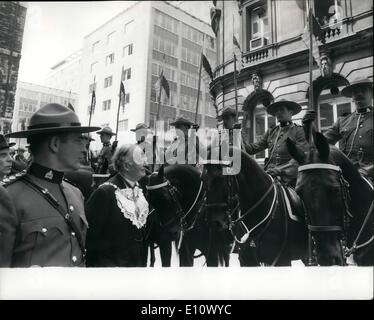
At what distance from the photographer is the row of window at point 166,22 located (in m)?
2.33

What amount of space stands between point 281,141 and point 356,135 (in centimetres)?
52

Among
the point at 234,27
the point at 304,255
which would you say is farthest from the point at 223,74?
the point at 304,255

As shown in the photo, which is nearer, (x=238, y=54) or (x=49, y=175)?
(x=49, y=175)

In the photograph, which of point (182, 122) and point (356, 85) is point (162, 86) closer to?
point (182, 122)

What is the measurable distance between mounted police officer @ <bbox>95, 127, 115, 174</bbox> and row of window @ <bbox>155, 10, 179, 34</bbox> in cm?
89

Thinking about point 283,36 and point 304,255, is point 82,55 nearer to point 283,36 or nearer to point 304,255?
point 283,36

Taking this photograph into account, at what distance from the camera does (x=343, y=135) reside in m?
2.21

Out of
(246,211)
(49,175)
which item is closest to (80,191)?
(49,175)

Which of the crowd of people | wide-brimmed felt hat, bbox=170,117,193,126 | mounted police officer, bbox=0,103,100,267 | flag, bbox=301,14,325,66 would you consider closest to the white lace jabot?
the crowd of people

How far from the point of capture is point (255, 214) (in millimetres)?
2088

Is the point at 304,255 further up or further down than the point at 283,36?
further down

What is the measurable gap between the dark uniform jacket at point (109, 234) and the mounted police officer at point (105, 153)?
90 cm
